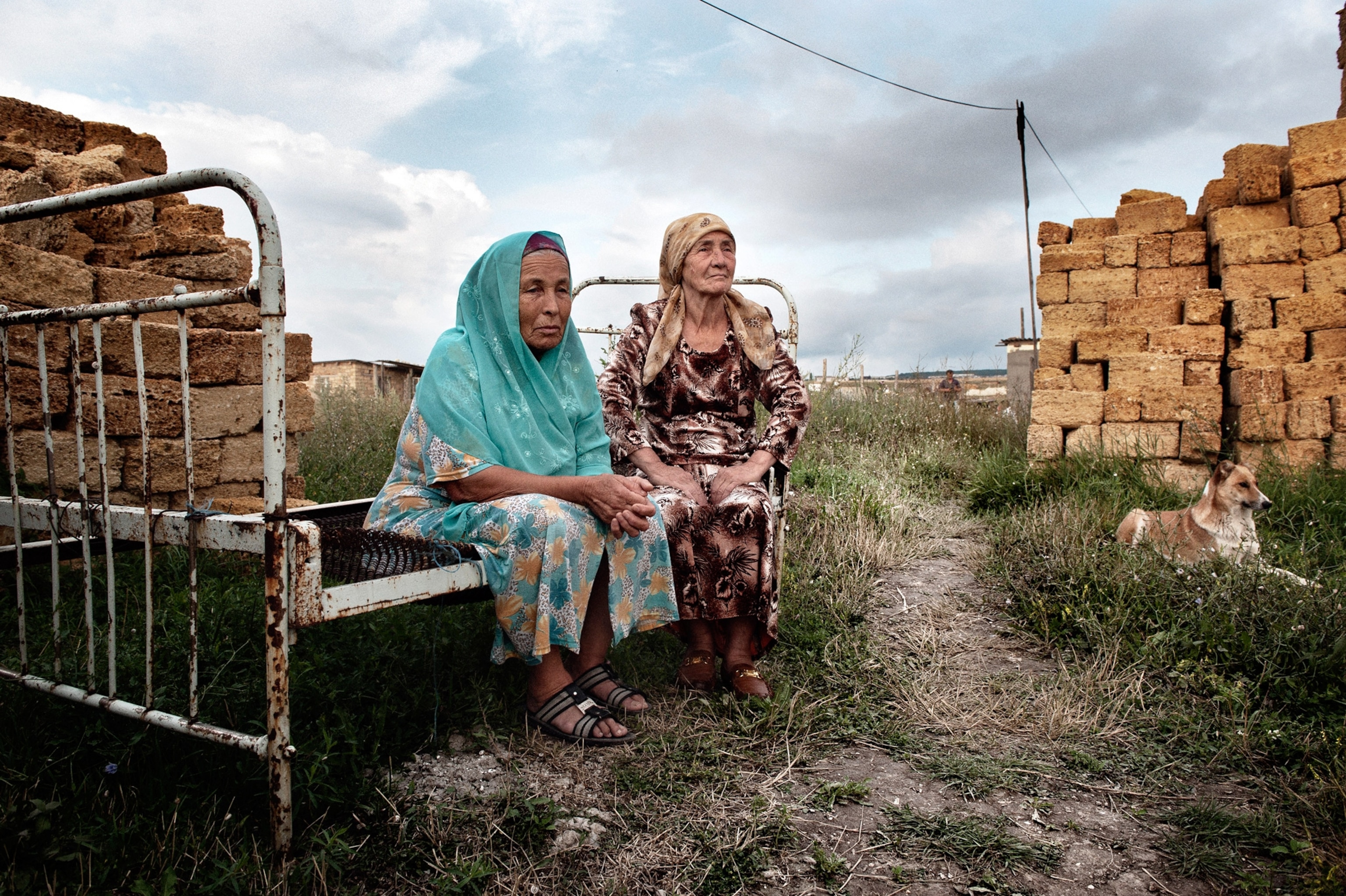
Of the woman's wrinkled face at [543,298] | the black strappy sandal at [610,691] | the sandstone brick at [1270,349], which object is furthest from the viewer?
the sandstone brick at [1270,349]

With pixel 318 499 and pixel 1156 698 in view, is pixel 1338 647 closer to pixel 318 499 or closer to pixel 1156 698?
pixel 1156 698

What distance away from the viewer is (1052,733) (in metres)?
3.16

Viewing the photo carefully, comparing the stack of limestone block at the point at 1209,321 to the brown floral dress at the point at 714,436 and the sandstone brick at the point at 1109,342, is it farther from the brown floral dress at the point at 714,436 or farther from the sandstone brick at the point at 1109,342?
the brown floral dress at the point at 714,436

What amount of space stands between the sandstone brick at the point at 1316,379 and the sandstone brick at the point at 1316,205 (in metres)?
1.15

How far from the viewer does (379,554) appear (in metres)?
2.51

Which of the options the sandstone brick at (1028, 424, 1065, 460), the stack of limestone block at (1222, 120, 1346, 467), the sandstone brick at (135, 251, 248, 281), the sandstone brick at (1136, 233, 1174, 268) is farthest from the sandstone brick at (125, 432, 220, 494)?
the sandstone brick at (1136, 233, 1174, 268)

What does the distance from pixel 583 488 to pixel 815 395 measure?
718 centimetres

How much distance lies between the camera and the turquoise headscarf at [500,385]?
2.75 metres

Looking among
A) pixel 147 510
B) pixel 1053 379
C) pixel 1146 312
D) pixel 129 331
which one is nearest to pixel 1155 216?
pixel 1146 312

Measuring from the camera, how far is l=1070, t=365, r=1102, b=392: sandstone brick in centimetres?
771

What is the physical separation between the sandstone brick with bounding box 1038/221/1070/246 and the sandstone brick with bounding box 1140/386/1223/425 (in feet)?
5.57

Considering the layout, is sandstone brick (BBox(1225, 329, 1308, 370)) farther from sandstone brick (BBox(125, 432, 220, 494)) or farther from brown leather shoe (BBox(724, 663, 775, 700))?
sandstone brick (BBox(125, 432, 220, 494))

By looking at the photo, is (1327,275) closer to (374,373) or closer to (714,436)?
(714,436)

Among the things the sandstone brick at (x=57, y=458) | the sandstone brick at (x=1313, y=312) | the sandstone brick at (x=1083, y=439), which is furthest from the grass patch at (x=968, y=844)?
the sandstone brick at (x=1313, y=312)
